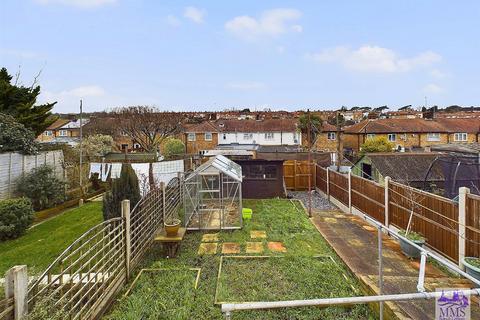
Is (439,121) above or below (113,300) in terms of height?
above

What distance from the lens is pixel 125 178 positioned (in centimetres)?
980

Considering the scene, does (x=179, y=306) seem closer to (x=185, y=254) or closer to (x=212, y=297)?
(x=212, y=297)

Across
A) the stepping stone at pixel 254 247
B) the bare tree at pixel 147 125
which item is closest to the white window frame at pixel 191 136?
the bare tree at pixel 147 125

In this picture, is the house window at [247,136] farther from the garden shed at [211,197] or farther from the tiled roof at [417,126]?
the garden shed at [211,197]

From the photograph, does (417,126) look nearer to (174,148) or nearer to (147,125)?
(174,148)

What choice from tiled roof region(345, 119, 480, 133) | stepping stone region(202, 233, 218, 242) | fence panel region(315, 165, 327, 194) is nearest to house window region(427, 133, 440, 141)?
tiled roof region(345, 119, 480, 133)

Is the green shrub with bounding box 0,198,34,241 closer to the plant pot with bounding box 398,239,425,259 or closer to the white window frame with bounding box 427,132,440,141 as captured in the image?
the plant pot with bounding box 398,239,425,259

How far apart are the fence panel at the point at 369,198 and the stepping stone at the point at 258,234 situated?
164 inches

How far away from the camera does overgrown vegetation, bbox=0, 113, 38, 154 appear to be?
47.9 ft

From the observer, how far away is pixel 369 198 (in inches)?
477

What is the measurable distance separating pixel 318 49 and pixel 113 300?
20.5 metres

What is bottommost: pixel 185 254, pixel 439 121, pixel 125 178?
pixel 185 254

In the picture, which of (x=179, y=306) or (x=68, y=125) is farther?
(x=68, y=125)

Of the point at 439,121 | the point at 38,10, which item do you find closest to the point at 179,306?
the point at 38,10
